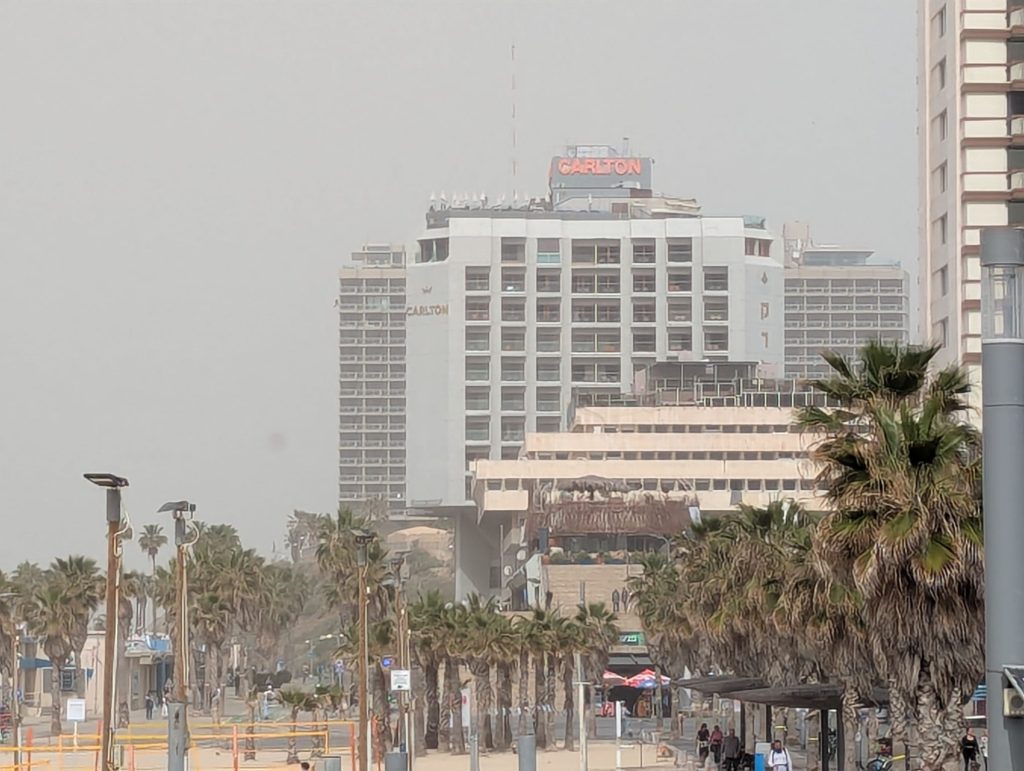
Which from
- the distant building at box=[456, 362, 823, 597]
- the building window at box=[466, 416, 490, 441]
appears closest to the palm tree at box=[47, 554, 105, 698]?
the distant building at box=[456, 362, 823, 597]

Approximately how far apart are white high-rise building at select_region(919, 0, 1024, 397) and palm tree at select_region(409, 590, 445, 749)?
959 inches

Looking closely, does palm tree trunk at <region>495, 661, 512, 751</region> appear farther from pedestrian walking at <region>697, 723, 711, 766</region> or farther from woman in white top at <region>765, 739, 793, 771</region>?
→ woman in white top at <region>765, 739, 793, 771</region>

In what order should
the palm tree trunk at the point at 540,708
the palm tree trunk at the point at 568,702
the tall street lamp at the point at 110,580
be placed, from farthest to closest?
the palm tree trunk at the point at 540,708
the palm tree trunk at the point at 568,702
the tall street lamp at the point at 110,580

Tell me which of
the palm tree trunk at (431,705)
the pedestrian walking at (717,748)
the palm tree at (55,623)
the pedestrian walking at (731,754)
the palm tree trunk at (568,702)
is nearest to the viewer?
the pedestrian walking at (731,754)

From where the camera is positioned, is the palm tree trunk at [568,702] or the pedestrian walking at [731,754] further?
the palm tree trunk at [568,702]

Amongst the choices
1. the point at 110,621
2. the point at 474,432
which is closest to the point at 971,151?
the point at 110,621

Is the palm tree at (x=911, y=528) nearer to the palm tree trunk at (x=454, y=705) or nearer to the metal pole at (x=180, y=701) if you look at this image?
the metal pole at (x=180, y=701)

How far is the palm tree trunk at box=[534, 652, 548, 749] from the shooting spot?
87.8m

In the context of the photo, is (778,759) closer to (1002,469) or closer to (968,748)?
(968,748)

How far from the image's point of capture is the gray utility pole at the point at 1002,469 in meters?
8.80

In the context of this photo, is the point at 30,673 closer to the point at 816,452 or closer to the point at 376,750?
the point at 376,750

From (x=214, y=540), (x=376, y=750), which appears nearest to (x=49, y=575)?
(x=214, y=540)

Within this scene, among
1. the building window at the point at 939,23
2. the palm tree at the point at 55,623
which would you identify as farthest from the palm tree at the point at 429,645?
the building window at the point at 939,23

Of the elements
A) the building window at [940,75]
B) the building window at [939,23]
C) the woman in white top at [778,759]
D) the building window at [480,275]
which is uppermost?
the building window at [480,275]
